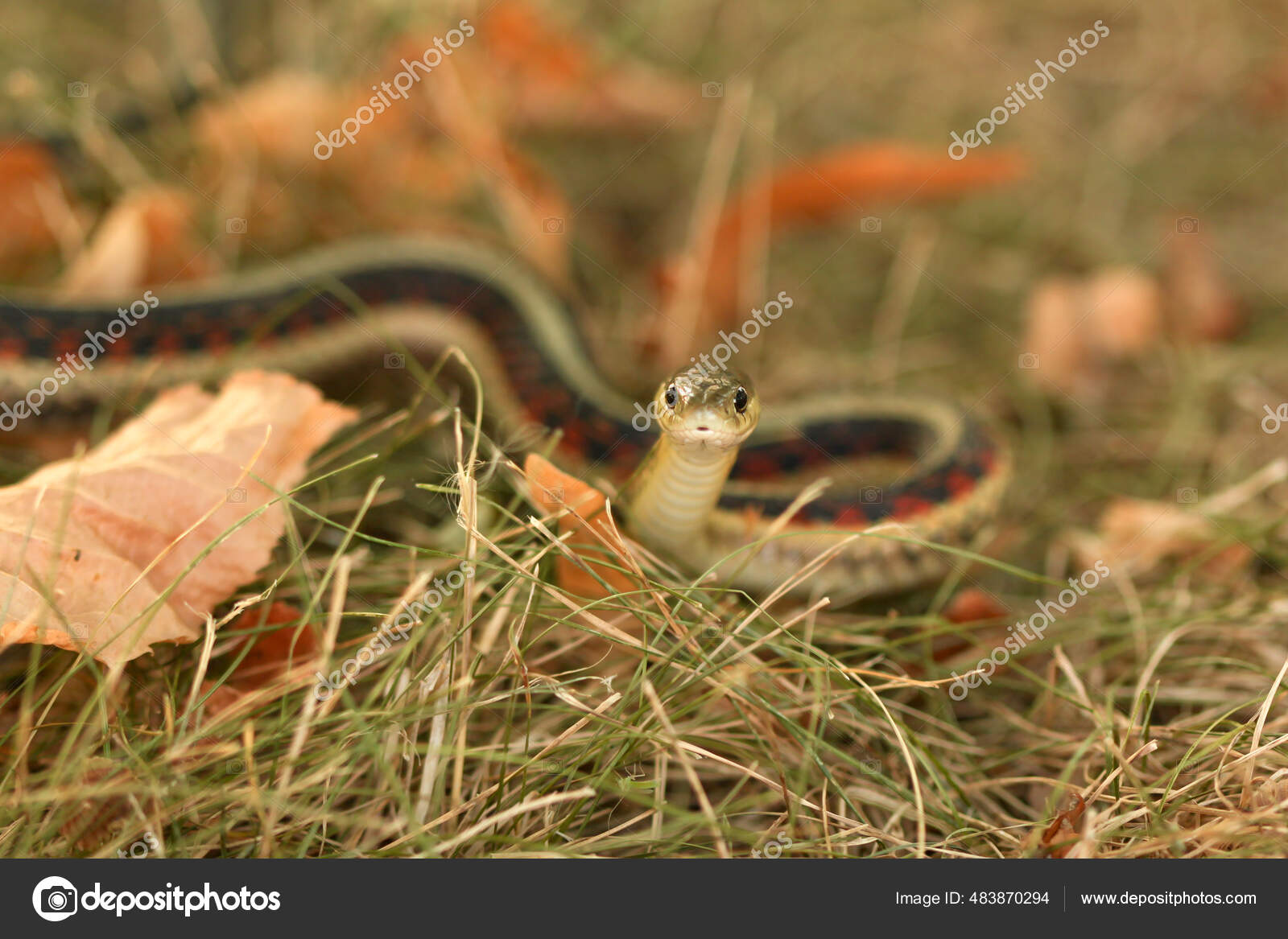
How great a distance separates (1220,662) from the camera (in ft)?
5.11

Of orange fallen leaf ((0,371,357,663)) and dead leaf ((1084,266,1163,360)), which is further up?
dead leaf ((1084,266,1163,360))

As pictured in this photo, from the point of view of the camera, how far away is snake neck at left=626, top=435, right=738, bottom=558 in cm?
158

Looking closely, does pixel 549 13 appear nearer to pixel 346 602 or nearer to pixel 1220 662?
pixel 346 602

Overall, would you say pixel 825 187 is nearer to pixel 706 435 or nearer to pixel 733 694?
pixel 706 435

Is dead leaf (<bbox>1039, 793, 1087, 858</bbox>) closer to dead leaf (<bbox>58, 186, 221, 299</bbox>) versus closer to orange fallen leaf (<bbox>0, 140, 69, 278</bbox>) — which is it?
dead leaf (<bbox>58, 186, 221, 299</bbox>)

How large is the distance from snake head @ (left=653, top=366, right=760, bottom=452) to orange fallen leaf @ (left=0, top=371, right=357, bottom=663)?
0.53 meters

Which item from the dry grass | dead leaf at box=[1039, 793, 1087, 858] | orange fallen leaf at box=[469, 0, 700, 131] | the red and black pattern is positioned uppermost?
orange fallen leaf at box=[469, 0, 700, 131]

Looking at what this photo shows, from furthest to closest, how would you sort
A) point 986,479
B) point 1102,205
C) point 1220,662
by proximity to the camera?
1. point 1102,205
2. point 986,479
3. point 1220,662

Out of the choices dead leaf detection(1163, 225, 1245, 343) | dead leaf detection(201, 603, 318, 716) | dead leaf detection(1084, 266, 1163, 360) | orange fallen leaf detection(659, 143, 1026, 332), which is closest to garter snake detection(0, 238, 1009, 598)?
orange fallen leaf detection(659, 143, 1026, 332)

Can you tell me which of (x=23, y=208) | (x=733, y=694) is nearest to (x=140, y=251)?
(x=23, y=208)

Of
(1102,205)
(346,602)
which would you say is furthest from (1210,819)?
(1102,205)

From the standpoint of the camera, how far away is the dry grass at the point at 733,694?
4.19 feet

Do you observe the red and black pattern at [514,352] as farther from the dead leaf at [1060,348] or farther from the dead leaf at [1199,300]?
the dead leaf at [1199,300]
